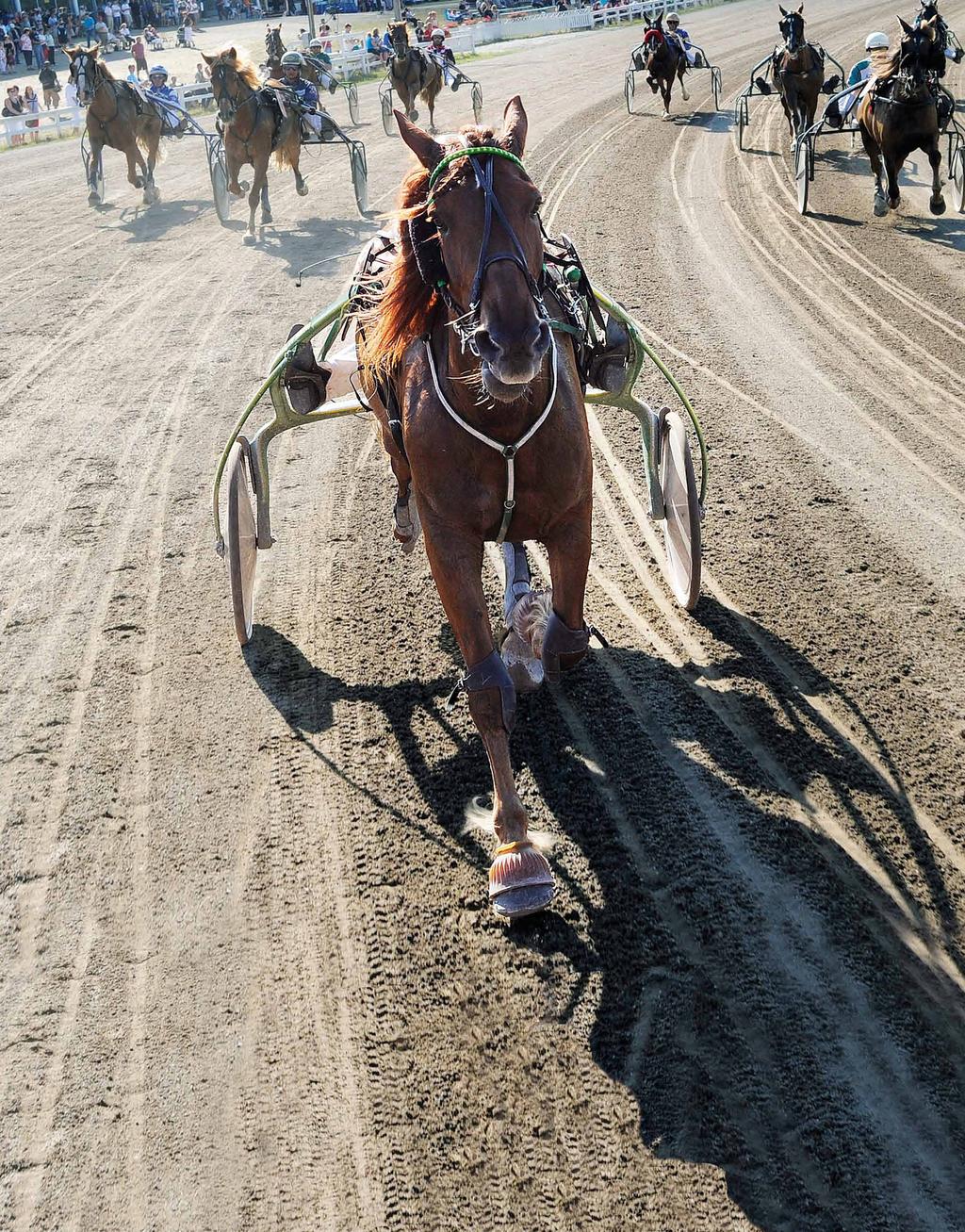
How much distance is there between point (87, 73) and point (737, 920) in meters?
16.1

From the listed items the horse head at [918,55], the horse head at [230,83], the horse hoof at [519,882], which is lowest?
the horse hoof at [519,882]

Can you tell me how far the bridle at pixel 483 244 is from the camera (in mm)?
3002

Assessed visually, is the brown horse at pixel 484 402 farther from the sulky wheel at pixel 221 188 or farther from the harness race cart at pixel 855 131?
the sulky wheel at pixel 221 188

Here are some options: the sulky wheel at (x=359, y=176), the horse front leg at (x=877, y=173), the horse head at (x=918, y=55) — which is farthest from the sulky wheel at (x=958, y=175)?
the sulky wheel at (x=359, y=176)

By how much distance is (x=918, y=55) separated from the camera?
36.1 feet

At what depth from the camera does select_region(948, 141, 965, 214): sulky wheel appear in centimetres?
1185

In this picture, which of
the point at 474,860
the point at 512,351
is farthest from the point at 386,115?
the point at 512,351

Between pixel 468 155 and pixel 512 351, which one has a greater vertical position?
pixel 468 155

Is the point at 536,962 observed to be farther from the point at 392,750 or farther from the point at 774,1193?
the point at 392,750

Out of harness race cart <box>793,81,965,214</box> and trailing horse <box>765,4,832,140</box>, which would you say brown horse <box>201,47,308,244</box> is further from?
trailing horse <box>765,4,832,140</box>

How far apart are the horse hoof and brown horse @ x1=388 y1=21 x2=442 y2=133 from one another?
1829 centimetres

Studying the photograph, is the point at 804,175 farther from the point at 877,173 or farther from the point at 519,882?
the point at 519,882

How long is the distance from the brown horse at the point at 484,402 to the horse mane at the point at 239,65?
1146cm

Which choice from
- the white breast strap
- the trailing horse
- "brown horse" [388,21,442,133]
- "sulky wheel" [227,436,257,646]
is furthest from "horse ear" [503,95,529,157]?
"brown horse" [388,21,442,133]
